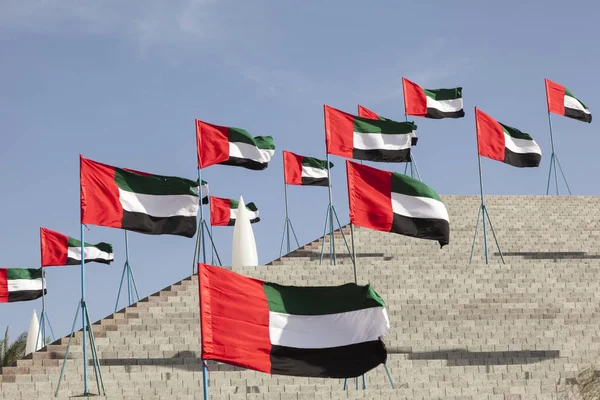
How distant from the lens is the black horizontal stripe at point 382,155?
25025 millimetres

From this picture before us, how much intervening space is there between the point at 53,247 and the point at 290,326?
59.9 ft

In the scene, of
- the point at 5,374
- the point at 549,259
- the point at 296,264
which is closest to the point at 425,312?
the point at 296,264

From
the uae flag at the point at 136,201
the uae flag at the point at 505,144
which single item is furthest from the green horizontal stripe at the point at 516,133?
the uae flag at the point at 136,201

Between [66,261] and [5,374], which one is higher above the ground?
[66,261]

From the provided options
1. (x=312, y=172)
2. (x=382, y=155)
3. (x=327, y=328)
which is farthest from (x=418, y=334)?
(x=312, y=172)

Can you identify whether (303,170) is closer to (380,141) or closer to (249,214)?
(249,214)

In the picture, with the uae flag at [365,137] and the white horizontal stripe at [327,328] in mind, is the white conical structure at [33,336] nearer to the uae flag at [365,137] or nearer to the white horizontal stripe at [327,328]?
the uae flag at [365,137]

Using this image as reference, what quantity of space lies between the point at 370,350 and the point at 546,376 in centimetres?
683

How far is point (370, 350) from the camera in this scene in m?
13.8

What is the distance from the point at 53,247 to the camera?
30.6m

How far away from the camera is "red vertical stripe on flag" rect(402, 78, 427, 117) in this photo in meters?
36.0

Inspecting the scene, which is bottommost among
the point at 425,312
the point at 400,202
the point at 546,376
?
the point at 546,376

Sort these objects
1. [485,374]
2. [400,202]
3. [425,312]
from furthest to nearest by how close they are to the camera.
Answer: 1. [425,312]
2. [400,202]
3. [485,374]

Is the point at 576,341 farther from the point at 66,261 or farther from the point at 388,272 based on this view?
the point at 66,261
